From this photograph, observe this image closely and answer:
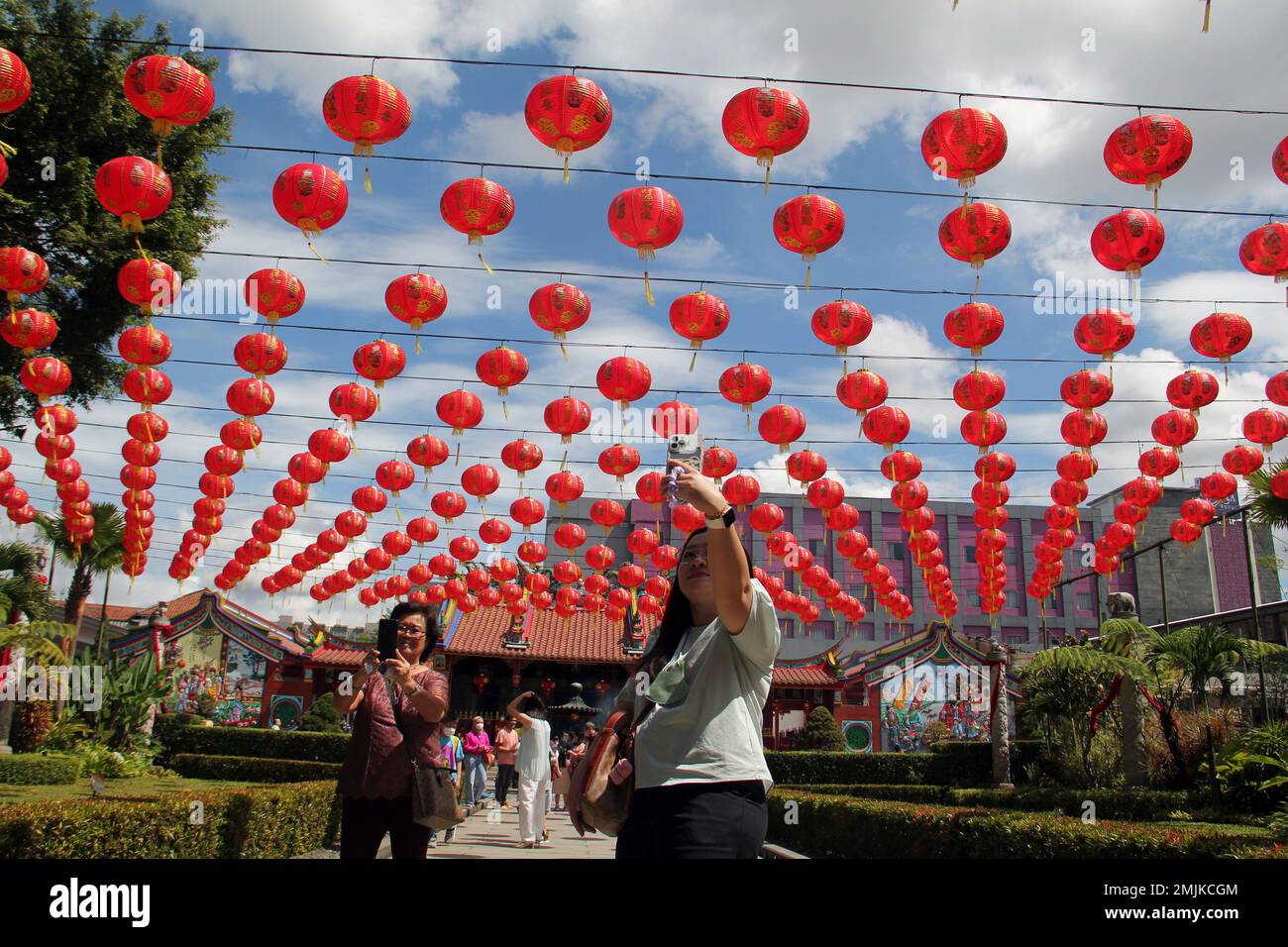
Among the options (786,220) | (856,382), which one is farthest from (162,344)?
Answer: (856,382)

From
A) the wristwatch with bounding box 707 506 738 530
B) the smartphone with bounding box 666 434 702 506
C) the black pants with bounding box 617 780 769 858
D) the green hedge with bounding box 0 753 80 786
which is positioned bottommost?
the green hedge with bounding box 0 753 80 786

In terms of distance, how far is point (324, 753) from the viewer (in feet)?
63.0

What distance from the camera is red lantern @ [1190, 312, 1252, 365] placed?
987cm

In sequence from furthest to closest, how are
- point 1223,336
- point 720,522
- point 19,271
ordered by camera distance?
point 1223,336 < point 19,271 < point 720,522

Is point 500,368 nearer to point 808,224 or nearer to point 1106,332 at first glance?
point 808,224

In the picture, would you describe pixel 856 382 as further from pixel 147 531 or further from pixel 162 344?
pixel 147 531

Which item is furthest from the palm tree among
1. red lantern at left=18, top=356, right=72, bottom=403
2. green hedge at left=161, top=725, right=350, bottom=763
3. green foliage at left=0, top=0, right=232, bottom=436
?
red lantern at left=18, top=356, right=72, bottom=403

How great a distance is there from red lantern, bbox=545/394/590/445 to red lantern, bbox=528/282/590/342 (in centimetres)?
223

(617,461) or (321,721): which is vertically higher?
(617,461)

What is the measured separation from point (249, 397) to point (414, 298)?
10.2 ft

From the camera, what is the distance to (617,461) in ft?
44.3

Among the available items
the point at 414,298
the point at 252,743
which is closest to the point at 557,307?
the point at 414,298

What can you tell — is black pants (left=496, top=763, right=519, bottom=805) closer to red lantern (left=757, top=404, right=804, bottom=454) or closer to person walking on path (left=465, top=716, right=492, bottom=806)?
person walking on path (left=465, top=716, right=492, bottom=806)
